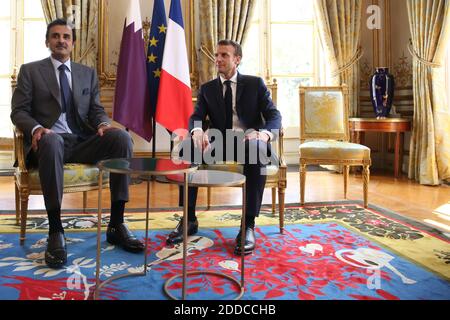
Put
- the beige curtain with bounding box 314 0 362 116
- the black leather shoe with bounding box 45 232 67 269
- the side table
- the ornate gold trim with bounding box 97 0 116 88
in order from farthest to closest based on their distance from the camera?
the beige curtain with bounding box 314 0 362 116, the ornate gold trim with bounding box 97 0 116 88, the side table, the black leather shoe with bounding box 45 232 67 269

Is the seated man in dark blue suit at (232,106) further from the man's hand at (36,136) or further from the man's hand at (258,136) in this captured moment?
the man's hand at (36,136)

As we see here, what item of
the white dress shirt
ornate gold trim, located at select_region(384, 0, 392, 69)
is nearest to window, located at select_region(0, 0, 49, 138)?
the white dress shirt

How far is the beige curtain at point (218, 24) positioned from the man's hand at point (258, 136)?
2.41 meters

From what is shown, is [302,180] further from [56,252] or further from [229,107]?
[56,252]

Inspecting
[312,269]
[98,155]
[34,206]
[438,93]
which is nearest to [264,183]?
[312,269]

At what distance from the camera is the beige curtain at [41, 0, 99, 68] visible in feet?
14.2

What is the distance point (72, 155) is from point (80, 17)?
2708 millimetres

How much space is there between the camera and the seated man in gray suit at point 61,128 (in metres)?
1.93

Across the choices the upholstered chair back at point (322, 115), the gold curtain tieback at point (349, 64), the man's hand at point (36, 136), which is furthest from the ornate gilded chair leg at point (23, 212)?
the gold curtain tieback at point (349, 64)

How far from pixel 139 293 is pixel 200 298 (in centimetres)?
23

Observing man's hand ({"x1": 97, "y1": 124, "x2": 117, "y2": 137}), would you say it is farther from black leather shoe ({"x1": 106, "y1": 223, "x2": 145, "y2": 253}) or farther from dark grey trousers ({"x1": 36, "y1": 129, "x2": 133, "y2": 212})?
black leather shoe ({"x1": 106, "y1": 223, "x2": 145, "y2": 253})

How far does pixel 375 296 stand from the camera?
1524 millimetres

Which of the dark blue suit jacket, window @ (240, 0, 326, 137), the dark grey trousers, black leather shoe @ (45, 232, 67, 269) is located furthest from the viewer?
window @ (240, 0, 326, 137)

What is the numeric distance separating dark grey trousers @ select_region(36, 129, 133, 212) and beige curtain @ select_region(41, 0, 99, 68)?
243cm
